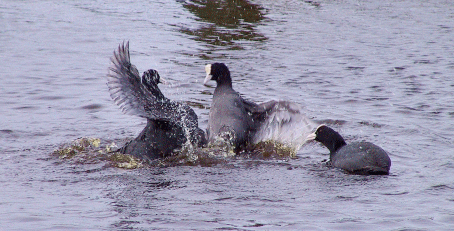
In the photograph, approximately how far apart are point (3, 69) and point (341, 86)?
512cm

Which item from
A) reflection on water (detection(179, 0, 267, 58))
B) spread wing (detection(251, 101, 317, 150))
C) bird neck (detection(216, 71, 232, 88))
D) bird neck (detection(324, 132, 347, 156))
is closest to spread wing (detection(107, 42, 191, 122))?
bird neck (detection(216, 71, 232, 88))

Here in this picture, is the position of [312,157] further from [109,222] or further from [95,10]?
[95,10]

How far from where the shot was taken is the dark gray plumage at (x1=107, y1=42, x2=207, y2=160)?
655 cm

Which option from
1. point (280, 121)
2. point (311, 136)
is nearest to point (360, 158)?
point (311, 136)

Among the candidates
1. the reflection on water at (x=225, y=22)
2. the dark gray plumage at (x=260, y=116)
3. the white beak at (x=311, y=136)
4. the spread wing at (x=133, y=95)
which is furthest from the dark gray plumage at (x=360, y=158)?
the reflection on water at (x=225, y=22)

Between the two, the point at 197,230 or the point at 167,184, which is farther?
the point at 167,184

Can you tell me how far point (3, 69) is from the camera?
10.5 m

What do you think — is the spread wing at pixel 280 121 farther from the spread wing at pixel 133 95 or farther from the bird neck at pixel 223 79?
the spread wing at pixel 133 95

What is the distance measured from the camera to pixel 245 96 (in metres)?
9.38

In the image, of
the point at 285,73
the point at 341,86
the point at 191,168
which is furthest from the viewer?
the point at 285,73

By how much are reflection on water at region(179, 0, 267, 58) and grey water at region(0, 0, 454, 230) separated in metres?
0.06

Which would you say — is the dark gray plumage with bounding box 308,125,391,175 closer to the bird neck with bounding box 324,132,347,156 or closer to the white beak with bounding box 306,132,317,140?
the bird neck with bounding box 324,132,347,156

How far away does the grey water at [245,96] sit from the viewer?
16.6ft

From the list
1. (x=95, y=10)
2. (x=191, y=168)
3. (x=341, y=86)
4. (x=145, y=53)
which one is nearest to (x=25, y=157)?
(x=191, y=168)
